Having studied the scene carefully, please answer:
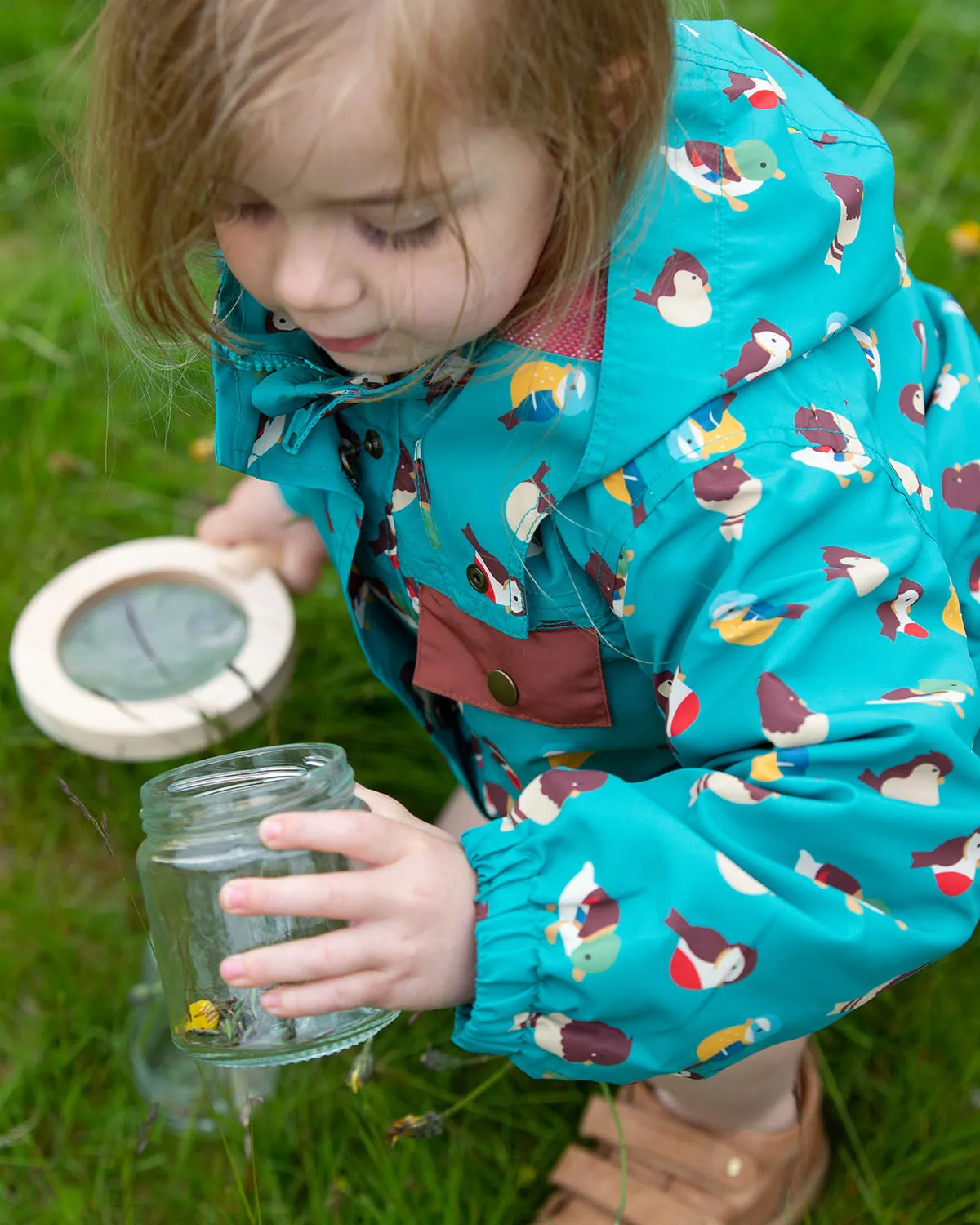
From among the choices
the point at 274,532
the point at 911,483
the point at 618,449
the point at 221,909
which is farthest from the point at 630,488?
the point at 274,532

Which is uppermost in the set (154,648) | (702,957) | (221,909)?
(702,957)

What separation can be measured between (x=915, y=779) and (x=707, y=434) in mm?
302

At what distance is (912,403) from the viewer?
3.87 feet

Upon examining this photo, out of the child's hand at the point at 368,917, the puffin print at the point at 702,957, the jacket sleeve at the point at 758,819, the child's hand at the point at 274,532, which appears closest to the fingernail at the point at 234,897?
the child's hand at the point at 368,917

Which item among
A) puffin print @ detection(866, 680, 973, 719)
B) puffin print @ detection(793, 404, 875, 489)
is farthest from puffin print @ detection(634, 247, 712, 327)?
puffin print @ detection(866, 680, 973, 719)

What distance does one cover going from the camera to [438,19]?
0.83m

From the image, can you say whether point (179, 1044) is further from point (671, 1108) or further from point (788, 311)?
point (788, 311)

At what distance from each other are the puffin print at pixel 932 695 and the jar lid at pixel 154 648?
2.46 feet

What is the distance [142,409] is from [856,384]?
1.40 m

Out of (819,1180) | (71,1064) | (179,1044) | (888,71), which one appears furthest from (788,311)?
(888,71)

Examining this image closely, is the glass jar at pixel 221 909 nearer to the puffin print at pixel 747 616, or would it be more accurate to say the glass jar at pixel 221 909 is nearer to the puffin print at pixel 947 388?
the puffin print at pixel 747 616

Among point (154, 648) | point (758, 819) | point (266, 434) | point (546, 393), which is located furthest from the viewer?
point (154, 648)

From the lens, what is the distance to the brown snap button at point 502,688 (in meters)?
1.24

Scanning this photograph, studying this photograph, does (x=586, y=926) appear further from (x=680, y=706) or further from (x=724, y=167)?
(x=724, y=167)
